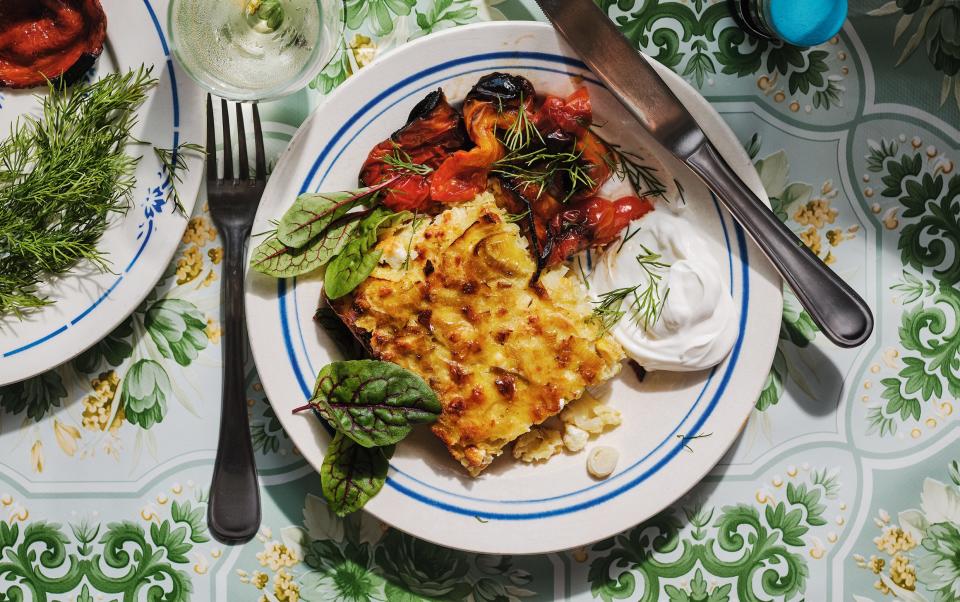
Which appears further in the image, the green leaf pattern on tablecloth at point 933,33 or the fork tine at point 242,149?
the green leaf pattern on tablecloth at point 933,33

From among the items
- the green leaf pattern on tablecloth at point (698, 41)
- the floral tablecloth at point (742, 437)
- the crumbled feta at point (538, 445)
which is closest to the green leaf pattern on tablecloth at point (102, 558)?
the floral tablecloth at point (742, 437)

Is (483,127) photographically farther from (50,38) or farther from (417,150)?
(50,38)

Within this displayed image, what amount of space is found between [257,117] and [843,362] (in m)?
2.42

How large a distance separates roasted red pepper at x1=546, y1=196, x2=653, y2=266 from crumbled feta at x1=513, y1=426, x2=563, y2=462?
2.06 feet

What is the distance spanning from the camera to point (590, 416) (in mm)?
2822

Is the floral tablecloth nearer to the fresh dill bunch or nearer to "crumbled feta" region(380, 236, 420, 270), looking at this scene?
the fresh dill bunch

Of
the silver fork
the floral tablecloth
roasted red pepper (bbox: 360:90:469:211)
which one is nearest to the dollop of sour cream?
the floral tablecloth

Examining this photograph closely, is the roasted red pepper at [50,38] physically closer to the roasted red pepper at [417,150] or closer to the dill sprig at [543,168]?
the roasted red pepper at [417,150]

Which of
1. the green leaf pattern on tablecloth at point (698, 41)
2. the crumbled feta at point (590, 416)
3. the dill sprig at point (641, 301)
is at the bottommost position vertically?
the crumbled feta at point (590, 416)

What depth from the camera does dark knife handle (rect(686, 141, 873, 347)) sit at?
2.68 meters

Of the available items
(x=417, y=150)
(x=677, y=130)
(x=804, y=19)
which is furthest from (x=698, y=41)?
(x=417, y=150)

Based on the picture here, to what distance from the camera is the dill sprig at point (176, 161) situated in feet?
9.21

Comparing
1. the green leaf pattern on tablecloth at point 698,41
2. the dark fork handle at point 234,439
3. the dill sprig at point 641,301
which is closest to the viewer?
the dill sprig at point 641,301

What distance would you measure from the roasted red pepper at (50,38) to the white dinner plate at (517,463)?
88cm
